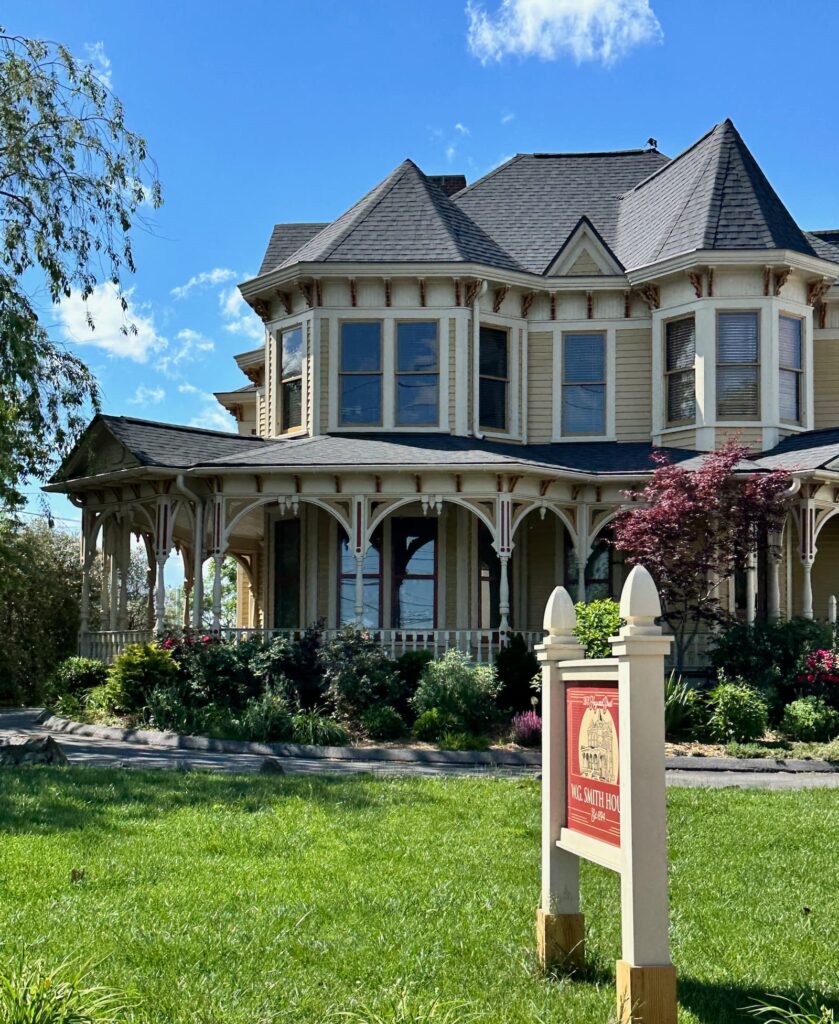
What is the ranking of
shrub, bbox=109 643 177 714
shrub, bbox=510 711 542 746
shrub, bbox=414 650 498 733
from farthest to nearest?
shrub, bbox=109 643 177 714
shrub, bbox=414 650 498 733
shrub, bbox=510 711 542 746

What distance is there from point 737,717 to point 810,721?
1046mm

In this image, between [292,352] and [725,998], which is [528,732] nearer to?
[292,352]

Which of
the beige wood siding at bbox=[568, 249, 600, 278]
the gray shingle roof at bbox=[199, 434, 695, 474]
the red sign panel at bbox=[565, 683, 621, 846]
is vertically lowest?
the red sign panel at bbox=[565, 683, 621, 846]

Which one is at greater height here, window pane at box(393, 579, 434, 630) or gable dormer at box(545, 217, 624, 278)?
gable dormer at box(545, 217, 624, 278)

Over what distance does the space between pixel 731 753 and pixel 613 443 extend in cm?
879

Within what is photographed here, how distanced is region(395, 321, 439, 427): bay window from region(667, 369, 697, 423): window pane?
4.41 m

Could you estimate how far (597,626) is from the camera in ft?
58.6

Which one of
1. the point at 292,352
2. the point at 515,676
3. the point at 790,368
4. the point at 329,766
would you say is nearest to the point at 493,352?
the point at 292,352

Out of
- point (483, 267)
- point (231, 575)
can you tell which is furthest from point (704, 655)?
point (231, 575)

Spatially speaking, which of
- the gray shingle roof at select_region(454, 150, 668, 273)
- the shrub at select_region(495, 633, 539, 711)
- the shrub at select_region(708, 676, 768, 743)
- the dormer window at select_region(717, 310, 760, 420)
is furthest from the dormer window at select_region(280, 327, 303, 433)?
the shrub at select_region(708, 676, 768, 743)

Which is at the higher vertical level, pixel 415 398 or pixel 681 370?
pixel 681 370

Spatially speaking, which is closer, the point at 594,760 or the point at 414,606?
the point at 594,760

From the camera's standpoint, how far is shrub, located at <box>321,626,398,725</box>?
18.3 m

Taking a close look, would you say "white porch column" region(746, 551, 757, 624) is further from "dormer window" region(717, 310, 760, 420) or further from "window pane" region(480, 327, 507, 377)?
"window pane" region(480, 327, 507, 377)
